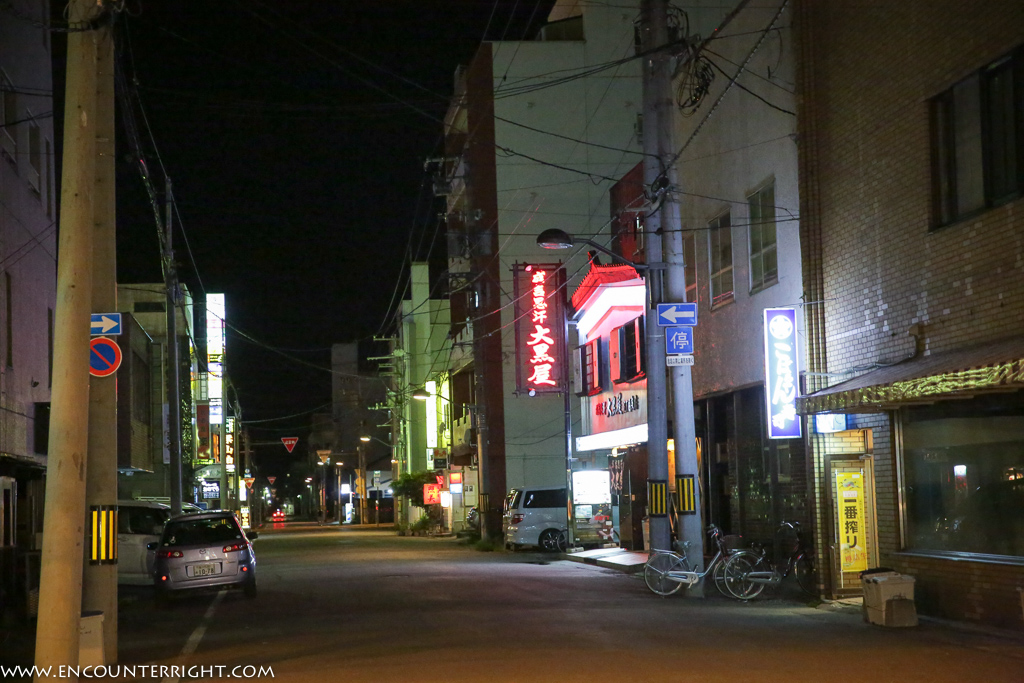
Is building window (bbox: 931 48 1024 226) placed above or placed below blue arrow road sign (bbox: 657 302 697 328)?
above

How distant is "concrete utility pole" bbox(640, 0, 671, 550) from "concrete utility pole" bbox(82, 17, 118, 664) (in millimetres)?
10261

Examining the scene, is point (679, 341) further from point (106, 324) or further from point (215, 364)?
point (215, 364)

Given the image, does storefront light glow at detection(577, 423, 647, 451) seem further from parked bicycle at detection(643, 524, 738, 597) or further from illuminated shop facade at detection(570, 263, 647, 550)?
parked bicycle at detection(643, 524, 738, 597)

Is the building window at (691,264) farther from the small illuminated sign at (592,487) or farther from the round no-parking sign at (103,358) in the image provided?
the round no-parking sign at (103,358)

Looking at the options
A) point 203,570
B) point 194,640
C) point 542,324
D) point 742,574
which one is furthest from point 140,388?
point 742,574

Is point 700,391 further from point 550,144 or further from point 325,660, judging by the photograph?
point 550,144

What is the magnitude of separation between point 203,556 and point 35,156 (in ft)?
35.8

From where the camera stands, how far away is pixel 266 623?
16.6 m

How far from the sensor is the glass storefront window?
1368cm

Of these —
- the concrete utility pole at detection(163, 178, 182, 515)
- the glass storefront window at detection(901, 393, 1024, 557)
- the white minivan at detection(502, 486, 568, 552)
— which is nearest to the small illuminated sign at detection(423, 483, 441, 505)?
the white minivan at detection(502, 486, 568, 552)

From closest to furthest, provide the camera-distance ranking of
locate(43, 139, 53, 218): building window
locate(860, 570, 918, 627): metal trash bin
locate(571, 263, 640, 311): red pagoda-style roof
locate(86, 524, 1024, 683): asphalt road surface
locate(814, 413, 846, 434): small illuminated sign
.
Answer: locate(86, 524, 1024, 683): asphalt road surface → locate(860, 570, 918, 627): metal trash bin → locate(814, 413, 846, 434): small illuminated sign → locate(43, 139, 53, 218): building window → locate(571, 263, 640, 311): red pagoda-style roof

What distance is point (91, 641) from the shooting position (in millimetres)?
11609

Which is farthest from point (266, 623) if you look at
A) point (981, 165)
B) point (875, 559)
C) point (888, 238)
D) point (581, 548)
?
point (581, 548)

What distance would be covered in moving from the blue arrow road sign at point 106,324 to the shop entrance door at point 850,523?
11.4 meters
